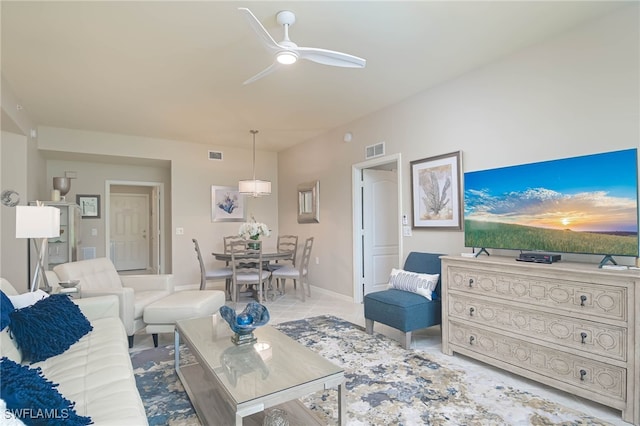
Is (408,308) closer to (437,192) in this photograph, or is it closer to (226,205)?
(437,192)

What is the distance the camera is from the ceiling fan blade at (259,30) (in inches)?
72.0

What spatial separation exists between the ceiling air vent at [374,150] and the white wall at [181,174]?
2.93 meters

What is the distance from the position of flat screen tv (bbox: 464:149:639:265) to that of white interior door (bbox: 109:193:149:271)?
8025 mm

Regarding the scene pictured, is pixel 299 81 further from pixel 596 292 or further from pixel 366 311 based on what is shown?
pixel 596 292

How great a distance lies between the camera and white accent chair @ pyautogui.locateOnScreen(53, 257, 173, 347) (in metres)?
3.07

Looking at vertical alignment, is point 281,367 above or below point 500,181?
below

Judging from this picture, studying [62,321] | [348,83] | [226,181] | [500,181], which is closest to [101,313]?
[62,321]

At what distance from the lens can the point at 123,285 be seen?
3789 millimetres

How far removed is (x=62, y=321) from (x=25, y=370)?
1.07 m

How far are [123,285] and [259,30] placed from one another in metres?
3.22

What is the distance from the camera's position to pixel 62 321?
210 cm

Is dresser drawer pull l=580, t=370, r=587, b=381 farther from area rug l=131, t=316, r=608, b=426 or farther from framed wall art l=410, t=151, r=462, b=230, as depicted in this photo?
framed wall art l=410, t=151, r=462, b=230

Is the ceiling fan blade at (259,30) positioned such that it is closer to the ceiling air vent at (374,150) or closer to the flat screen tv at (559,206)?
the flat screen tv at (559,206)

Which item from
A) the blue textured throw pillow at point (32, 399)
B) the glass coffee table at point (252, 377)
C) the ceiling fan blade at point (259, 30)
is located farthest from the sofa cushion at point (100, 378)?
the ceiling fan blade at point (259, 30)
